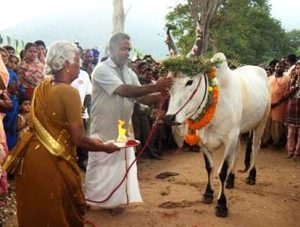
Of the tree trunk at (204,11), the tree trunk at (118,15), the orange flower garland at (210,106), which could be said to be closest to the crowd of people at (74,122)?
the orange flower garland at (210,106)

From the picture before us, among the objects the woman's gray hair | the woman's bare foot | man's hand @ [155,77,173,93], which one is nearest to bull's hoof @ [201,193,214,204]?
the woman's bare foot

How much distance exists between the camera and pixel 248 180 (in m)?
6.85

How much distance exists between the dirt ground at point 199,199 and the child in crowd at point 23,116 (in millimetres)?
1661

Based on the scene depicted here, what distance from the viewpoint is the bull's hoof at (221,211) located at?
5234 millimetres

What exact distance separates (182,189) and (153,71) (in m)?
3.74

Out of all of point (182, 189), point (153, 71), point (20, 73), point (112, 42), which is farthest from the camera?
point (153, 71)

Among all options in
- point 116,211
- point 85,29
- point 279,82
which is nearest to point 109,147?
point 116,211

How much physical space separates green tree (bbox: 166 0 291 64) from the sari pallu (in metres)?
21.0

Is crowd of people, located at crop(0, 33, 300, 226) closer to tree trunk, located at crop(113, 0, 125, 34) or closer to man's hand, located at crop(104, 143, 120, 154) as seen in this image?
man's hand, located at crop(104, 143, 120, 154)

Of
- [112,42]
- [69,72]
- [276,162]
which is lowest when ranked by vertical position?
[276,162]

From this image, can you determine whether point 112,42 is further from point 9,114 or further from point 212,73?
point 9,114

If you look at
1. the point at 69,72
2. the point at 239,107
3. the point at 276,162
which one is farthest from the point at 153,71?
the point at 69,72

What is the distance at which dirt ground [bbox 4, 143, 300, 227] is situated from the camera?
507 centimetres

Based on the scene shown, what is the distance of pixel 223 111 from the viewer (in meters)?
5.39
